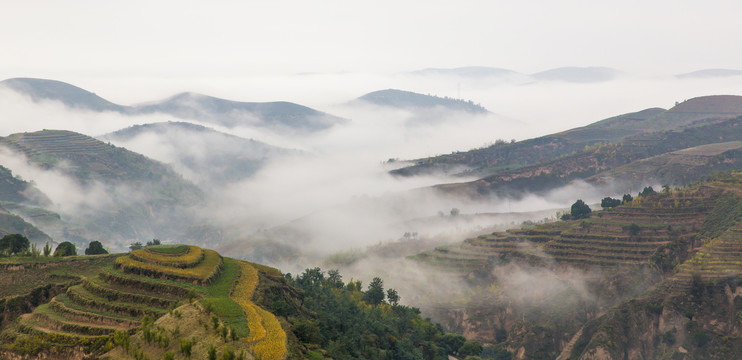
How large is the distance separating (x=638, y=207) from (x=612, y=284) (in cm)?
3819

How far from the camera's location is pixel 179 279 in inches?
3046

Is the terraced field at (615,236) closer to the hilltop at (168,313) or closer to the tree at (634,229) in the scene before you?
the tree at (634,229)

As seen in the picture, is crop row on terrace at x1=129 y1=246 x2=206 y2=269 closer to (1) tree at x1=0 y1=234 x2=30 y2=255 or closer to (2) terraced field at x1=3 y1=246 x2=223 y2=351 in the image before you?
(2) terraced field at x1=3 y1=246 x2=223 y2=351

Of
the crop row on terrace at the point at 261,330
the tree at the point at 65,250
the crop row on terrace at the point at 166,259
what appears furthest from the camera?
the tree at the point at 65,250

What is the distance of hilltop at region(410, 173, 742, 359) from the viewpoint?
458ft

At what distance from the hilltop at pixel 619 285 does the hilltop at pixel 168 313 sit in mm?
57572

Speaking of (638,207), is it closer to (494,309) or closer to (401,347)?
(494,309)

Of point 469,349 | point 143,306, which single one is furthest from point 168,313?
point 469,349

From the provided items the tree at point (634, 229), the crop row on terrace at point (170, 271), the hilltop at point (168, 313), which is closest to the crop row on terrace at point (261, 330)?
the hilltop at point (168, 313)

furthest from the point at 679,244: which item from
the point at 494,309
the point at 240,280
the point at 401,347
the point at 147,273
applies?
the point at 147,273

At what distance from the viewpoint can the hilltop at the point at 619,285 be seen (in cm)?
13950

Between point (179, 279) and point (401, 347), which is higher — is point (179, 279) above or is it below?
above

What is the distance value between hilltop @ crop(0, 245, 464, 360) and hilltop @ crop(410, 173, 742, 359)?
57.6 m

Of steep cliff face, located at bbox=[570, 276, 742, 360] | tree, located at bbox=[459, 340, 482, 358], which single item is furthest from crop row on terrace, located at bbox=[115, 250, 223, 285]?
steep cliff face, located at bbox=[570, 276, 742, 360]
